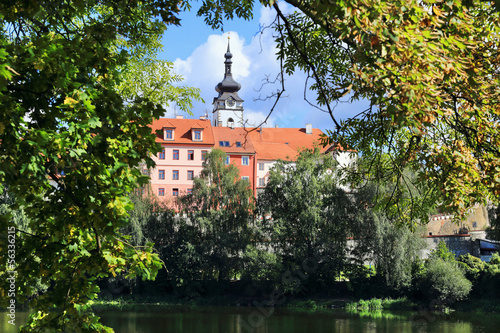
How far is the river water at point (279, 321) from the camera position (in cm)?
2231

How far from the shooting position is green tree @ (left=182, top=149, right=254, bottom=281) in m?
30.6

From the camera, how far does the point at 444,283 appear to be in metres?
26.9

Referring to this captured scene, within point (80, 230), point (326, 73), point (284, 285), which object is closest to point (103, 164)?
point (80, 230)

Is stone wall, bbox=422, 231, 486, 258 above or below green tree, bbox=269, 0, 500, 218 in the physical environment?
below

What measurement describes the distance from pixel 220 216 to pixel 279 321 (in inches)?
311

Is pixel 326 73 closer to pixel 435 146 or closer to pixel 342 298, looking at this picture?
pixel 435 146

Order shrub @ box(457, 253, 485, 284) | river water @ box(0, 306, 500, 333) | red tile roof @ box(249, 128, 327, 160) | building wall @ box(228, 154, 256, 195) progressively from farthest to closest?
red tile roof @ box(249, 128, 327, 160) < building wall @ box(228, 154, 256, 195) < shrub @ box(457, 253, 485, 284) < river water @ box(0, 306, 500, 333)

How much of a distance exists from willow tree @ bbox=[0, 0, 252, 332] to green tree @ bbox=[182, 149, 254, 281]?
25.5 m

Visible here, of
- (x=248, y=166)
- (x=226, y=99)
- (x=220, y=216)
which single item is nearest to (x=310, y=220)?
(x=220, y=216)

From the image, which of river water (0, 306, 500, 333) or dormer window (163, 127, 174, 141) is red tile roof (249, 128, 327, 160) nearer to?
dormer window (163, 127, 174, 141)

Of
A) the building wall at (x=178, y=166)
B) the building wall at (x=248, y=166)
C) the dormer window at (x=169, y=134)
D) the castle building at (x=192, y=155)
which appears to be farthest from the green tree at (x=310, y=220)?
the dormer window at (x=169, y=134)

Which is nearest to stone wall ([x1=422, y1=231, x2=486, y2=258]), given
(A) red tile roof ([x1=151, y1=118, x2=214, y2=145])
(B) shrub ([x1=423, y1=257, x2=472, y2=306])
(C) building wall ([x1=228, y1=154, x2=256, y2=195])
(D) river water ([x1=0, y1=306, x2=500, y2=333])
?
(B) shrub ([x1=423, y1=257, x2=472, y2=306])

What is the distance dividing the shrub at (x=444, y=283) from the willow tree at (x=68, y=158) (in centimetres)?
2470

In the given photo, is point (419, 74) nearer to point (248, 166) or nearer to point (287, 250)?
point (287, 250)
